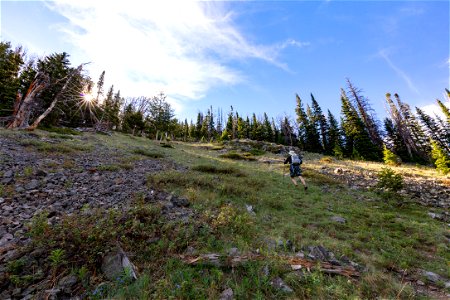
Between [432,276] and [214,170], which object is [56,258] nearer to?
[432,276]

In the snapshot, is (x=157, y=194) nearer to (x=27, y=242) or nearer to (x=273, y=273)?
(x=27, y=242)

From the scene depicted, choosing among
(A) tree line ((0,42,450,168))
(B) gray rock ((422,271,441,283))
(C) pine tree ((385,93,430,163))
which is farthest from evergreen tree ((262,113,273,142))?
(B) gray rock ((422,271,441,283))

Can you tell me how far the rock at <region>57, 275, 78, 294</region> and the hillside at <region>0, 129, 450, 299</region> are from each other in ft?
0.06

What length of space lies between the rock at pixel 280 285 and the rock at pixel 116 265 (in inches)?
104

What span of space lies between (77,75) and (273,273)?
2955cm

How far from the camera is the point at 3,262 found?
376cm

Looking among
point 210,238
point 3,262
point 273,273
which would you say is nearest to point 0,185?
point 3,262

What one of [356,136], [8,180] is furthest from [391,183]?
[356,136]

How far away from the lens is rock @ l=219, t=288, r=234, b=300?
11.8 feet

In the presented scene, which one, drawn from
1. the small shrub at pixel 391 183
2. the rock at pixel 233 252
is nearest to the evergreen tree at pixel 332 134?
the small shrub at pixel 391 183

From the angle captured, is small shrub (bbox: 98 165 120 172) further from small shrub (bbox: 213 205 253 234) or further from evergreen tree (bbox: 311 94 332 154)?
evergreen tree (bbox: 311 94 332 154)

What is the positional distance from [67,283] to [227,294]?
279cm

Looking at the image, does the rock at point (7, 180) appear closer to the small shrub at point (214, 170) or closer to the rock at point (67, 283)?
the rock at point (67, 283)

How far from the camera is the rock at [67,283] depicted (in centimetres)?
351
